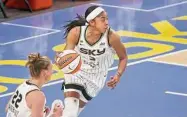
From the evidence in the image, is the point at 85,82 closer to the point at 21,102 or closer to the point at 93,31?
the point at 93,31

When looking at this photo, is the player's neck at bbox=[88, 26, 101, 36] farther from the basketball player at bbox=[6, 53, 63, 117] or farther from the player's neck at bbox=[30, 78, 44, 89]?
the player's neck at bbox=[30, 78, 44, 89]

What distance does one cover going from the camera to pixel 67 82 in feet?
23.0

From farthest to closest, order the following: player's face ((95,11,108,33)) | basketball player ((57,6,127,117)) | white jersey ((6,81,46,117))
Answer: basketball player ((57,6,127,117)), player's face ((95,11,108,33)), white jersey ((6,81,46,117))

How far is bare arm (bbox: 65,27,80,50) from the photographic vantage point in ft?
22.8

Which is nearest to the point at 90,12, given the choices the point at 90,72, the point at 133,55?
the point at 90,72

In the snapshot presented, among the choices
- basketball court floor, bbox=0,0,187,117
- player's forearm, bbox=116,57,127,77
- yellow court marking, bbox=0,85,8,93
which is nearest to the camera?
player's forearm, bbox=116,57,127,77

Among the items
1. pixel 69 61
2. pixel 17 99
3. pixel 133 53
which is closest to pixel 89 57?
pixel 69 61

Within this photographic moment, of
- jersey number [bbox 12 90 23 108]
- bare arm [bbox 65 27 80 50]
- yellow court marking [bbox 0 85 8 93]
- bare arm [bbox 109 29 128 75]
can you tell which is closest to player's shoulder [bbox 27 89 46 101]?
jersey number [bbox 12 90 23 108]

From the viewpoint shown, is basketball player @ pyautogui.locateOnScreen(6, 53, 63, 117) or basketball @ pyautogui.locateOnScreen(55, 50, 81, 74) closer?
basketball player @ pyautogui.locateOnScreen(6, 53, 63, 117)

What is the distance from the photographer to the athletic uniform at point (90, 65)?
22.9 feet

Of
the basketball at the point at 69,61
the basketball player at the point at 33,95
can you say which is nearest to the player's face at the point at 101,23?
the basketball at the point at 69,61

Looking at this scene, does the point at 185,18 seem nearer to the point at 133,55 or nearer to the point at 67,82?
the point at 133,55

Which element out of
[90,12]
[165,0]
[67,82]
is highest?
[90,12]

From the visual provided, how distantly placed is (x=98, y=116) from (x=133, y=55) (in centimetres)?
371
